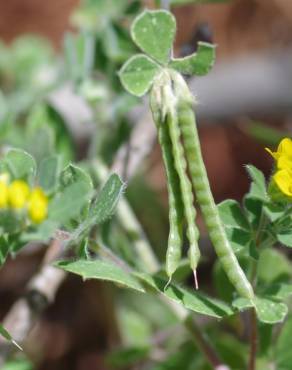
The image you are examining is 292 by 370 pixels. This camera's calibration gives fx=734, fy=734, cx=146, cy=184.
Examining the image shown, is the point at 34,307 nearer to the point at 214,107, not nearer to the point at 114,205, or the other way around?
the point at 114,205

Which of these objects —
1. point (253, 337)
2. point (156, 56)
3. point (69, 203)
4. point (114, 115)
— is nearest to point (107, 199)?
point (69, 203)

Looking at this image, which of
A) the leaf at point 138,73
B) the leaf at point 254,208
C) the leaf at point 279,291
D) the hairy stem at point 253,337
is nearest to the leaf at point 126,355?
the hairy stem at point 253,337

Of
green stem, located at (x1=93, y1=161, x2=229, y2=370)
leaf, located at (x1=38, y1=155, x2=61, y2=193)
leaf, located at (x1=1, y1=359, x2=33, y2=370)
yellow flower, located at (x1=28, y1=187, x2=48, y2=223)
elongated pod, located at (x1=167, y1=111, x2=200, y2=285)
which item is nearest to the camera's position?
elongated pod, located at (x1=167, y1=111, x2=200, y2=285)

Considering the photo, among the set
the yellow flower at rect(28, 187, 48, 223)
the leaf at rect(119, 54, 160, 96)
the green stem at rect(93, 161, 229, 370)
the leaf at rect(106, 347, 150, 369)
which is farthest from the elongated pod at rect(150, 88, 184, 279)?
the leaf at rect(106, 347, 150, 369)

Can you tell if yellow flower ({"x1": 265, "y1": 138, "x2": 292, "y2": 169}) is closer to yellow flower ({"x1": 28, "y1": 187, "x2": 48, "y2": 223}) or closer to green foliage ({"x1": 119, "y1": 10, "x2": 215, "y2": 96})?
green foliage ({"x1": 119, "y1": 10, "x2": 215, "y2": 96})

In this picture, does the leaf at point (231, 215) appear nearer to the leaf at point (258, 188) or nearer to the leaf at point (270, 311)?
the leaf at point (258, 188)

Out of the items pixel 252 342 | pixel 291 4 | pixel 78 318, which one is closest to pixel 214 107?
pixel 291 4
